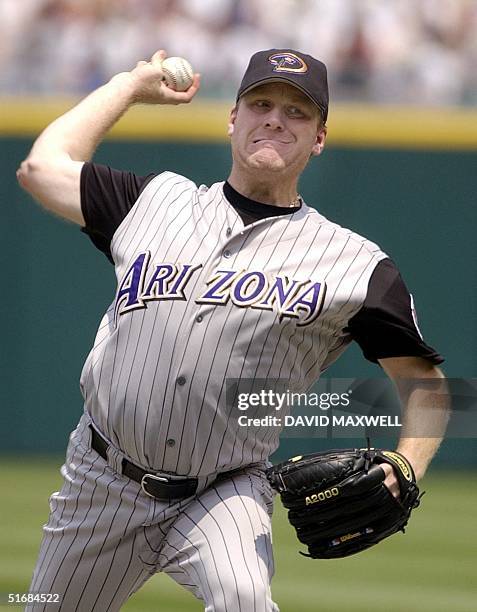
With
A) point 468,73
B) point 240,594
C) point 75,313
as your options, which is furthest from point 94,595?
point 468,73

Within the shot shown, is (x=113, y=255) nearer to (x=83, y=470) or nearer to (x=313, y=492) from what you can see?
(x=83, y=470)

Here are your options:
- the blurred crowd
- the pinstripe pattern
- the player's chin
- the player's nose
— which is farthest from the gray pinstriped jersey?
the blurred crowd

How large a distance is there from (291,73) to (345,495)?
114 cm

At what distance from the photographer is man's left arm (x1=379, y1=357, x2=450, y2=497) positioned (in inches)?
127

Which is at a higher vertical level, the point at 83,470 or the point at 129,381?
the point at 129,381

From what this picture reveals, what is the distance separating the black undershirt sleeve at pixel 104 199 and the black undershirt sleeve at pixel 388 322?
0.70m

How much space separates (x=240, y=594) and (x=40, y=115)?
6.54m

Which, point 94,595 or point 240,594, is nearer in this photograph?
point 240,594

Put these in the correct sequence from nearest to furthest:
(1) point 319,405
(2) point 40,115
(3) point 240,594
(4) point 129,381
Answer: (3) point 240,594 → (4) point 129,381 → (1) point 319,405 → (2) point 40,115

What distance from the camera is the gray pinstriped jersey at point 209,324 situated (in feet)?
10.5

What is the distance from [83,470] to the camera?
3361mm

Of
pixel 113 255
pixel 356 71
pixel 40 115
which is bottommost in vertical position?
pixel 113 255

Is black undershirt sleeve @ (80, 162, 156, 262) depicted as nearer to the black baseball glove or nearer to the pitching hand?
the pitching hand

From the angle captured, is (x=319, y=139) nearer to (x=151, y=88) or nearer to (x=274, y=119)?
(x=274, y=119)
